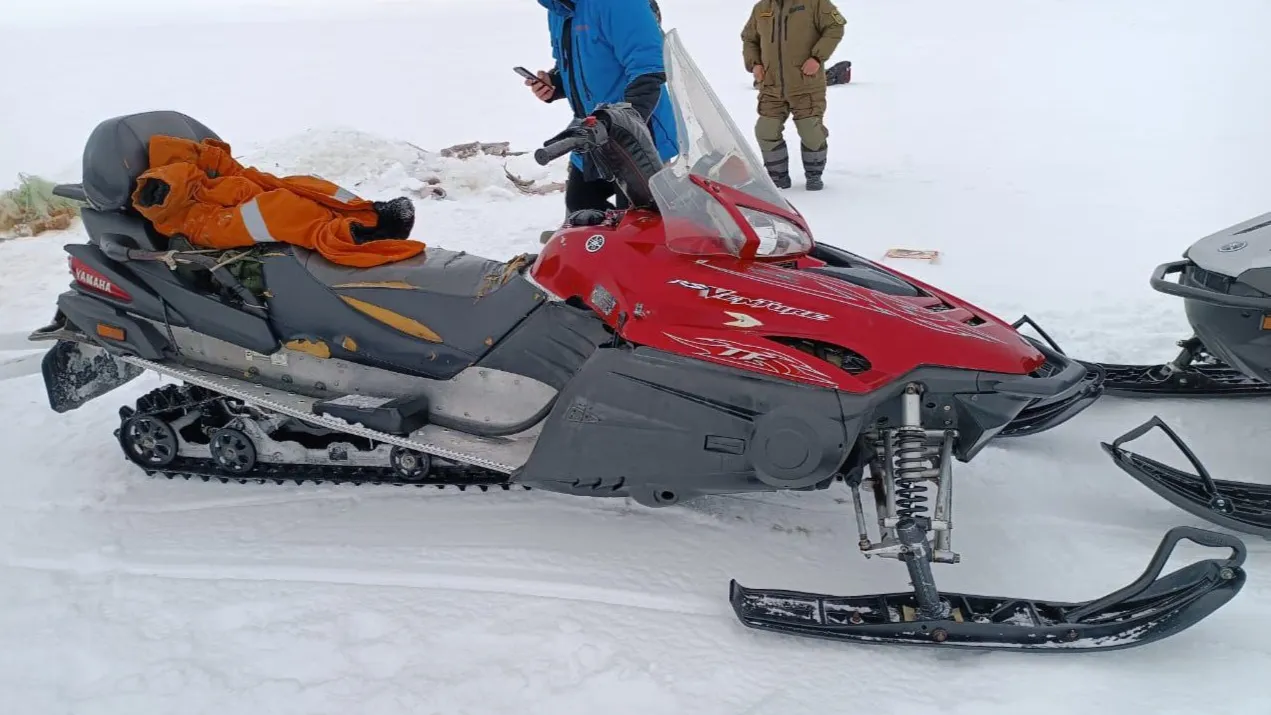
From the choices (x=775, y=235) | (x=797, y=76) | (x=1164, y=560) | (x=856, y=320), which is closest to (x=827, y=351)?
(x=856, y=320)

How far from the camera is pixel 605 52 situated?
13.2 feet

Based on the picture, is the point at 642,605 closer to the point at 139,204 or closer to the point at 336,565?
the point at 336,565

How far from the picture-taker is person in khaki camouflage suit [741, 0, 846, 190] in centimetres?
721

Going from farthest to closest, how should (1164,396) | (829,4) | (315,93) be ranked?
1. (315,93)
2. (829,4)
3. (1164,396)

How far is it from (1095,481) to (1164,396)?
80 cm

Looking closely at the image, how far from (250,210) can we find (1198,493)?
131 inches

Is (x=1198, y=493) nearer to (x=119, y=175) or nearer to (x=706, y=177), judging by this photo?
(x=706, y=177)

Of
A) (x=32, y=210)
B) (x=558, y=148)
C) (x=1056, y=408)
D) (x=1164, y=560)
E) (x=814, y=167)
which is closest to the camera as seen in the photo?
(x=1164, y=560)

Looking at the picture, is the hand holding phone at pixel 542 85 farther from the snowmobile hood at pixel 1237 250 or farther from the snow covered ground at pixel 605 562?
the snowmobile hood at pixel 1237 250

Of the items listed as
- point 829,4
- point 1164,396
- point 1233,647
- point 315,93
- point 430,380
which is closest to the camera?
point 1233,647

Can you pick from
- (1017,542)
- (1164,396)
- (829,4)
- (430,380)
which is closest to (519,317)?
(430,380)

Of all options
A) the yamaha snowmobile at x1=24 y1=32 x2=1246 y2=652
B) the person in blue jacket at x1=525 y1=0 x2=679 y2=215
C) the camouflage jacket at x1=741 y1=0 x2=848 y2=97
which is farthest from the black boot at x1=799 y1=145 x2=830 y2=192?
the yamaha snowmobile at x1=24 y1=32 x2=1246 y2=652

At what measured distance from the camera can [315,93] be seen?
13531 mm

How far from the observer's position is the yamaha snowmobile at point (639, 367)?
2.48m
